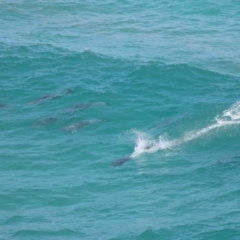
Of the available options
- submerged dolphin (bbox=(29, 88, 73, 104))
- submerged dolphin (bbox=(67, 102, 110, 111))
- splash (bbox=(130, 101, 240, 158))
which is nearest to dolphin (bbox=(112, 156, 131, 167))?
splash (bbox=(130, 101, 240, 158))

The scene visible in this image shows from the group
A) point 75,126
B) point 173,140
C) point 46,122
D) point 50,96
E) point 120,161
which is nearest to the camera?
point 120,161

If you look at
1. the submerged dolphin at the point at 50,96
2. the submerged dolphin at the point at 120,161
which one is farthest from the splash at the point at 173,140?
the submerged dolphin at the point at 50,96

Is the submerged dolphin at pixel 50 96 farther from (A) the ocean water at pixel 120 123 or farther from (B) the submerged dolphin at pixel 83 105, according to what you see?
(B) the submerged dolphin at pixel 83 105

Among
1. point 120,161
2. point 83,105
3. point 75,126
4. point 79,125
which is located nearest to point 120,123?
point 79,125

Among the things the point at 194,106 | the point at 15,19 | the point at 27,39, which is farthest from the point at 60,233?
the point at 15,19

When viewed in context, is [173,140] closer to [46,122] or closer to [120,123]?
[120,123]

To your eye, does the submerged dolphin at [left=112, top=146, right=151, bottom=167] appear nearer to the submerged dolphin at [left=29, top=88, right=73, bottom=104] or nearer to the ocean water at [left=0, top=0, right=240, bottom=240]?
the ocean water at [left=0, top=0, right=240, bottom=240]
